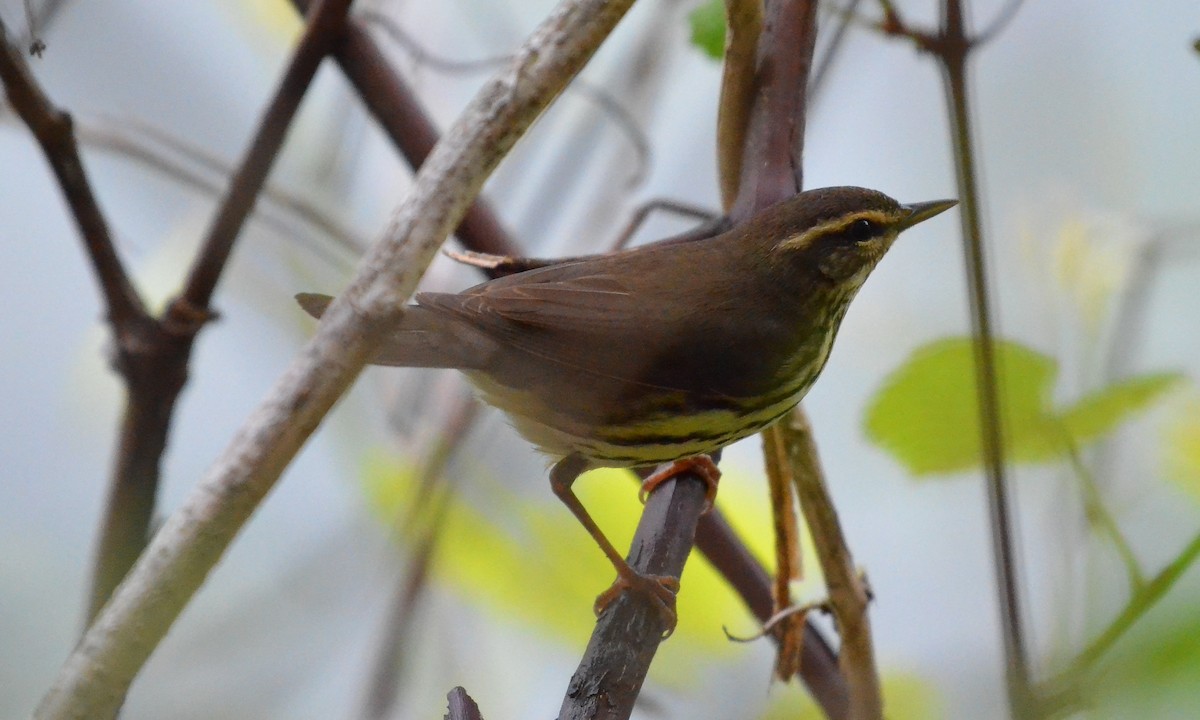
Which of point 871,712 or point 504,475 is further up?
point 504,475

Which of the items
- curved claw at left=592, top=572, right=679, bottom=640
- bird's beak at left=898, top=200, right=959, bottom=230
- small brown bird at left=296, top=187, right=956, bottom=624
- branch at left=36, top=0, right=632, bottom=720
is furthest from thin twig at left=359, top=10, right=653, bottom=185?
branch at left=36, top=0, right=632, bottom=720

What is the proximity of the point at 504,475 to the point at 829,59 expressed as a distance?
4.03 ft

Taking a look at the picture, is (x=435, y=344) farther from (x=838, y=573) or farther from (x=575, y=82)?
(x=575, y=82)

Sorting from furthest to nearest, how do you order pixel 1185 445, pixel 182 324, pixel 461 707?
pixel 182 324
pixel 1185 445
pixel 461 707

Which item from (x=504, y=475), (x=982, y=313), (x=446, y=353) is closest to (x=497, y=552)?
(x=504, y=475)

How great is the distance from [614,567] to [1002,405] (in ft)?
3.27

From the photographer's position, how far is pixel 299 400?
41.6 inches

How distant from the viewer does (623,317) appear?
2115 millimetres

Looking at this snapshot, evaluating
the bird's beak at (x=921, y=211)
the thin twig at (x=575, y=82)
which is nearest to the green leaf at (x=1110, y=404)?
the bird's beak at (x=921, y=211)

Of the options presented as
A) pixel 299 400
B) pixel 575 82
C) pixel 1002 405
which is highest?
pixel 575 82

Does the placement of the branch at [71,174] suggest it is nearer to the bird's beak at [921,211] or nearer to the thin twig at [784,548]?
the thin twig at [784,548]

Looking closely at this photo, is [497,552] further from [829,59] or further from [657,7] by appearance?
[657,7]

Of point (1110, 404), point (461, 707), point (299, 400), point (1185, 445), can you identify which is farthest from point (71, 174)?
point (1185, 445)

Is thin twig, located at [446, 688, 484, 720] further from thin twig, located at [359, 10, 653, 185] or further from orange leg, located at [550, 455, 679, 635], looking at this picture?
thin twig, located at [359, 10, 653, 185]
